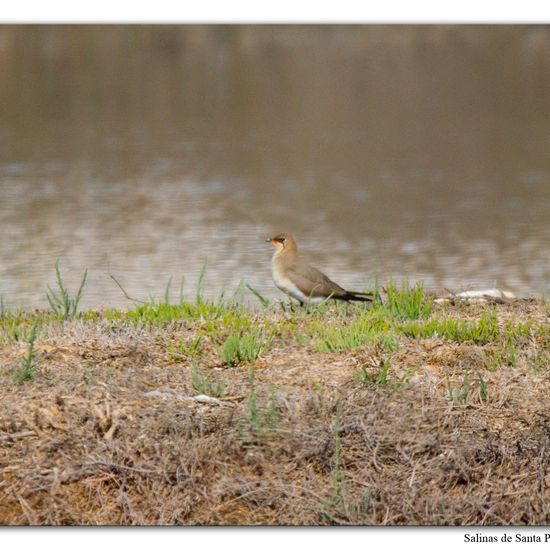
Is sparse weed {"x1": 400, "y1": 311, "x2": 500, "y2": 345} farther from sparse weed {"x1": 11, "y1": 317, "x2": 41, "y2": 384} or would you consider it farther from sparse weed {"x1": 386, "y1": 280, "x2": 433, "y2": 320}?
sparse weed {"x1": 11, "y1": 317, "x2": 41, "y2": 384}

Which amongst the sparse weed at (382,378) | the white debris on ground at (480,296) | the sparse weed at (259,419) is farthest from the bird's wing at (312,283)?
the sparse weed at (259,419)

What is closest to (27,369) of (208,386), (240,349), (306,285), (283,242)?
(208,386)

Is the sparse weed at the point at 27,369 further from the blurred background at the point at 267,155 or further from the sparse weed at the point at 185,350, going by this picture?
the blurred background at the point at 267,155

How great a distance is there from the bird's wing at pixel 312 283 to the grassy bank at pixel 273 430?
749 millimetres

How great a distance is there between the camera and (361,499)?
410cm

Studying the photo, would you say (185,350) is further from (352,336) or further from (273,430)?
(273,430)

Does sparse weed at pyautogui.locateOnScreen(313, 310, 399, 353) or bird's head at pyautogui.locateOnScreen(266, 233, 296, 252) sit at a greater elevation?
bird's head at pyautogui.locateOnScreen(266, 233, 296, 252)

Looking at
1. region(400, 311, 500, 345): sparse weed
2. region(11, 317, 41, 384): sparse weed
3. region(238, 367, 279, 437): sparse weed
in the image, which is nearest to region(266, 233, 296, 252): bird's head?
region(400, 311, 500, 345): sparse weed

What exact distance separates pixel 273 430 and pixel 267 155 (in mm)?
8452

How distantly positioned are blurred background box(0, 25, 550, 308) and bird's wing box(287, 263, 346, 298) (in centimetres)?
77

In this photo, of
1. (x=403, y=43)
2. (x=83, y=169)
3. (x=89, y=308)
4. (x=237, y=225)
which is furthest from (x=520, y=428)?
(x=403, y=43)

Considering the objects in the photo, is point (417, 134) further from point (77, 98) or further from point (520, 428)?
point (520, 428)

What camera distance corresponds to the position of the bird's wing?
6012mm

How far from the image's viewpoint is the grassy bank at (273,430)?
4.10 metres
